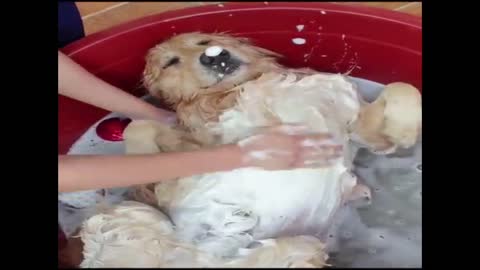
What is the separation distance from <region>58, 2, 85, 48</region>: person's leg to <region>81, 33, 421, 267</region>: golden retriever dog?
21 cm

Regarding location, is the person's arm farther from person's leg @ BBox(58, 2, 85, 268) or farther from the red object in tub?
person's leg @ BBox(58, 2, 85, 268)

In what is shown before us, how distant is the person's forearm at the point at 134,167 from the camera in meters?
0.91

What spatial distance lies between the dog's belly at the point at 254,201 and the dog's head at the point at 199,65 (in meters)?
0.20

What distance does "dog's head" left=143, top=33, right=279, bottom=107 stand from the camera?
3.77ft

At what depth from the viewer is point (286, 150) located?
1.00m

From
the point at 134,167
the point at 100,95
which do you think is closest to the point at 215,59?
the point at 100,95

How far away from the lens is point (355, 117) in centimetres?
112

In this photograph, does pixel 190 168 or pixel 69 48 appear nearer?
pixel 190 168

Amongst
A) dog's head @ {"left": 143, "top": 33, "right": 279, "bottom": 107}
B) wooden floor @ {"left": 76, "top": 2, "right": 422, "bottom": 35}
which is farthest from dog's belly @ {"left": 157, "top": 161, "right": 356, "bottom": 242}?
wooden floor @ {"left": 76, "top": 2, "right": 422, "bottom": 35}

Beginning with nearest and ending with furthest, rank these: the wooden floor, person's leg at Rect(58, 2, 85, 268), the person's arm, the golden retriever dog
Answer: the golden retriever dog < the person's arm < person's leg at Rect(58, 2, 85, 268) < the wooden floor
